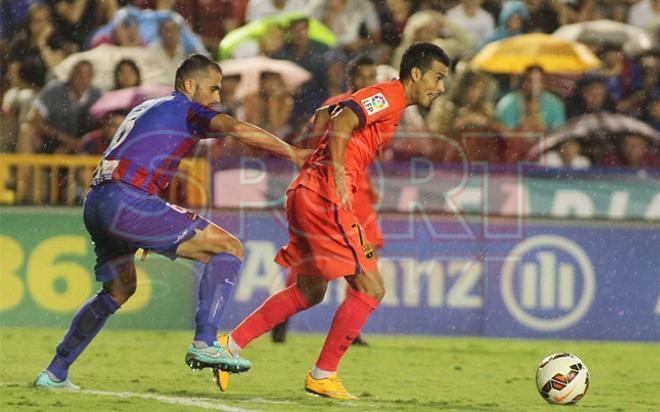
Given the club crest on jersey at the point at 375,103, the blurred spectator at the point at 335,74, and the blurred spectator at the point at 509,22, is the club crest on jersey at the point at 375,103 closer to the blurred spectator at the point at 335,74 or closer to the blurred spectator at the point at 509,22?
the blurred spectator at the point at 335,74

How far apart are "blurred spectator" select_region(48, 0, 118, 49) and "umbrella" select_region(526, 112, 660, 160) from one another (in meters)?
4.56

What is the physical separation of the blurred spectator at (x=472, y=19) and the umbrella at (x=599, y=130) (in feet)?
5.11

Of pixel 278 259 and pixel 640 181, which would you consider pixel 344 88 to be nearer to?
pixel 640 181

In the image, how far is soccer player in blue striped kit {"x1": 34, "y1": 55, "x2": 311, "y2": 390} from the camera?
7660 millimetres

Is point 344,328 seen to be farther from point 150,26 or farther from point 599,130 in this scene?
point 150,26

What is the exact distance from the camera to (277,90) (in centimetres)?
1337

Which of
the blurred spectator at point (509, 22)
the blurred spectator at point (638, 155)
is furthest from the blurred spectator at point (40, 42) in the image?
the blurred spectator at point (638, 155)

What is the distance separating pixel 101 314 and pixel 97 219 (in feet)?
2.00

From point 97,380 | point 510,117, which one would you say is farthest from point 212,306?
point 510,117

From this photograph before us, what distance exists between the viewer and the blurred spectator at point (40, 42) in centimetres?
1395

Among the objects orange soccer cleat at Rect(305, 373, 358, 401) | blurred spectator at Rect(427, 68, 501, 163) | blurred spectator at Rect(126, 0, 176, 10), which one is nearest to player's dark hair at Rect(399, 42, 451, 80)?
orange soccer cleat at Rect(305, 373, 358, 401)

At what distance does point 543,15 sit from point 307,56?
2.80 meters

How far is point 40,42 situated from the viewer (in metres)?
14.0

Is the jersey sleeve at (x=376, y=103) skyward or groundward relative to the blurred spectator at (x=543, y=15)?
groundward
